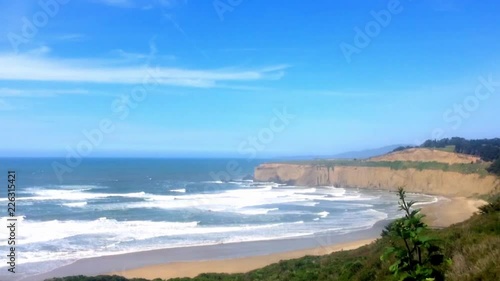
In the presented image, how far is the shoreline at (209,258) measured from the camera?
21.8m

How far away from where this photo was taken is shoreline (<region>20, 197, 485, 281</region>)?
21844 millimetres

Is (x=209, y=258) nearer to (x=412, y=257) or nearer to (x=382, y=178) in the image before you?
(x=412, y=257)

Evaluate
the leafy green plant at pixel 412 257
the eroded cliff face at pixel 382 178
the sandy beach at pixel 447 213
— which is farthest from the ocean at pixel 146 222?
the eroded cliff face at pixel 382 178

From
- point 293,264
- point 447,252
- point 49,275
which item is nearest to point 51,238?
point 49,275

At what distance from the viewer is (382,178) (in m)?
85.3

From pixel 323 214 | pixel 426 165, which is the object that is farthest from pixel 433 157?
pixel 323 214

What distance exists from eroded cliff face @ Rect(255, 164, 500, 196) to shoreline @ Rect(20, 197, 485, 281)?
126 feet

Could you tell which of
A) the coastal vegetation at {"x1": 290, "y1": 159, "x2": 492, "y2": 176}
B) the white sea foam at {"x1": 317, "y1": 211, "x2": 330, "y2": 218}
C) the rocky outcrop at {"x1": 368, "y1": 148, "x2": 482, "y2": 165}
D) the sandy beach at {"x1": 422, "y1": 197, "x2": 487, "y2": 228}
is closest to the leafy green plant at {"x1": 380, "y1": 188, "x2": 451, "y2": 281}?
the sandy beach at {"x1": 422, "y1": 197, "x2": 487, "y2": 228}

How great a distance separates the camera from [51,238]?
93.6 feet

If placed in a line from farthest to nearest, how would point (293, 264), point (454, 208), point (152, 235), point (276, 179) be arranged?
point (276, 179) < point (454, 208) < point (152, 235) < point (293, 264)

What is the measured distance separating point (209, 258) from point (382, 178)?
218 ft

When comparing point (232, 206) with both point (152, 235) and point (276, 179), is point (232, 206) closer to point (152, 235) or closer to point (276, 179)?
point (152, 235)

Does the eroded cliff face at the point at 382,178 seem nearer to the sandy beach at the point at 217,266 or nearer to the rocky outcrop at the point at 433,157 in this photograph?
the rocky outcrop at the point at 433,157

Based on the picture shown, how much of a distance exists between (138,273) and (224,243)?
7.85m
